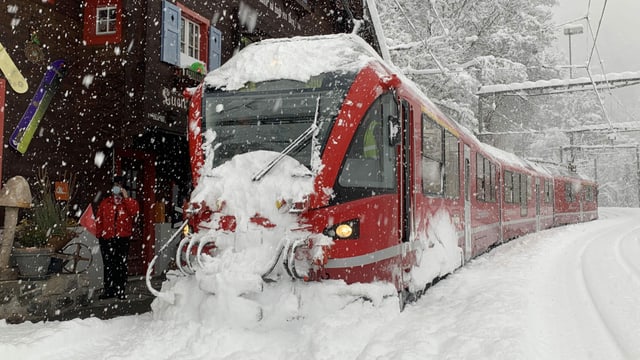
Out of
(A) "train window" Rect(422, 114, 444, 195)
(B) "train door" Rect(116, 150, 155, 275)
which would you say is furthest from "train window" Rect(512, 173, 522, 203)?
(B) "train door" Rect(116, 150, 155, 275)

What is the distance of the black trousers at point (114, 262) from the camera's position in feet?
27.6

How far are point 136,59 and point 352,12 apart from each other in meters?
11.1

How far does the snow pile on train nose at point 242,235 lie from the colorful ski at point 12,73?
4.94 m

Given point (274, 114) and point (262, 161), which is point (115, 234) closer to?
point (262, 161)

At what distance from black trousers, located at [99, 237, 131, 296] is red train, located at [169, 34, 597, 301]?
281 cm

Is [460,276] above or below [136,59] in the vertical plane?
below

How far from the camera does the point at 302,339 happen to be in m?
5.07

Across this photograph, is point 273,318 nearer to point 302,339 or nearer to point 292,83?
point 302,339

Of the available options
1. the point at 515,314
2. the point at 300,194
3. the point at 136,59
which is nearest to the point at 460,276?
the point at 515,314

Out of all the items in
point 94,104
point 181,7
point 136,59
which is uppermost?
point 181,7

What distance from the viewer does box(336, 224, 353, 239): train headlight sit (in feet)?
18.4

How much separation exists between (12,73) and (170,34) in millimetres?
2999

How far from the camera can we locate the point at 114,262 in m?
8.45

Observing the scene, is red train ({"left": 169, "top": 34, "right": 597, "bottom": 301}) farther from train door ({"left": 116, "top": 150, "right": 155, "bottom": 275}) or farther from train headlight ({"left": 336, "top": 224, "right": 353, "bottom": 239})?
train door ({"left": 116, "top": 150, "right": 155, "bottom": 275})
